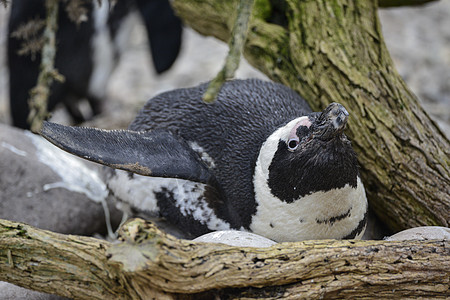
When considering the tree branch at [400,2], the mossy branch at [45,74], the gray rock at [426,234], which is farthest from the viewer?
the tree branch at [400,2]

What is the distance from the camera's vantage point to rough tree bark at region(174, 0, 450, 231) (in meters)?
1.79

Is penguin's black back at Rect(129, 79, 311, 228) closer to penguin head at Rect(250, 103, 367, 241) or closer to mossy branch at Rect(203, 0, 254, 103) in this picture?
penguin head at Rect(250, 103, 367, 241)

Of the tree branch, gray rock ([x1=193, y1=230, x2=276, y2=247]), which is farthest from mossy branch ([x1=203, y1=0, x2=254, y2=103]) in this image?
the tree branch

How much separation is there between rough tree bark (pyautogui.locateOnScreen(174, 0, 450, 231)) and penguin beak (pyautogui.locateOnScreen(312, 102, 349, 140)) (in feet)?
1.34

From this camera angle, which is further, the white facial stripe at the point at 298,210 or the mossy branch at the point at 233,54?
the white facial stripe at the point at 298,210

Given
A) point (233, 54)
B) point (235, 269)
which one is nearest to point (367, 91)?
point (233, 54)

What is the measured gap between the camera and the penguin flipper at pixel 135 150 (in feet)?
5.16

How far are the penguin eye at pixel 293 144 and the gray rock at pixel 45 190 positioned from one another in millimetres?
998

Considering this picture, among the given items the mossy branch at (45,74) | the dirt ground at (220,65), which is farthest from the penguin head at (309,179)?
the dirt ground at (220,65)

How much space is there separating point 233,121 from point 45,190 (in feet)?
2.69

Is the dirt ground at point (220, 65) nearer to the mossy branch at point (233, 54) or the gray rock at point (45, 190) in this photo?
the gray rock at point (45, 190)

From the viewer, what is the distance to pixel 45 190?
7.30 feet

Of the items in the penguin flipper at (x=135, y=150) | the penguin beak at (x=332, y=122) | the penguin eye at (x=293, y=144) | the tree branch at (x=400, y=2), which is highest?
the tree branch at (x=400, y=2)

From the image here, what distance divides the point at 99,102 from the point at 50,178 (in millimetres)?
1498
